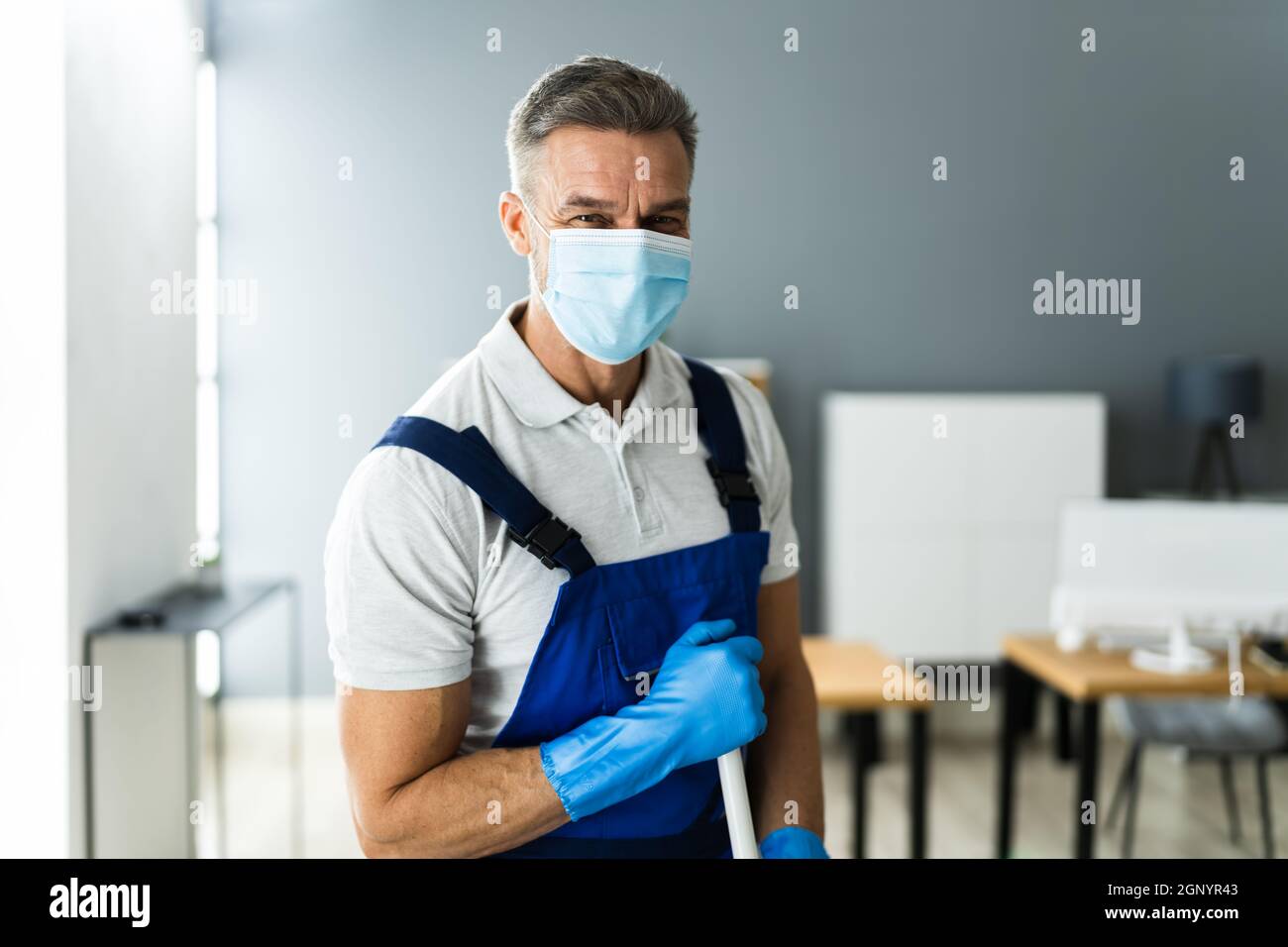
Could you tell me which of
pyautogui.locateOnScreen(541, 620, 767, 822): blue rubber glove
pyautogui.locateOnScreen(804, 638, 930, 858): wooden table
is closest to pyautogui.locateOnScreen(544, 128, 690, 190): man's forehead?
pyautogui.locateOnScreen(541, 620, 767, 822): blue rubber glove

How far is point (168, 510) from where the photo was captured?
1.52 m

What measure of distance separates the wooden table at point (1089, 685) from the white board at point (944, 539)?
2.91 feet

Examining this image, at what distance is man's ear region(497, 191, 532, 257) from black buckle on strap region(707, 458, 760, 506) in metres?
Result: 0.26

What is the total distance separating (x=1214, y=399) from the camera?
0.98 meters

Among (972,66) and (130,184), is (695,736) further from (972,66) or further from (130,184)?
(130,184)

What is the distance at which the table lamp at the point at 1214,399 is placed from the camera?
96cm

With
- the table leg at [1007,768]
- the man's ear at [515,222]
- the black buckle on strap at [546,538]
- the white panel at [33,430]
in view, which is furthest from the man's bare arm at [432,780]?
the table leg at [1007,768]

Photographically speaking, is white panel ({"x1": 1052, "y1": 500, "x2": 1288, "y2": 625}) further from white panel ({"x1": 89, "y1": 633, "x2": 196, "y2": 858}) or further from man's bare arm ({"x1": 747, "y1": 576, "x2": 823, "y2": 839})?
white panel ({"x1": 89, "y1": 633, "x2": 196, "y2": 858})

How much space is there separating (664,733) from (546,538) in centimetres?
19

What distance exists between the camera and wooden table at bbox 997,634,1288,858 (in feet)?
7.46

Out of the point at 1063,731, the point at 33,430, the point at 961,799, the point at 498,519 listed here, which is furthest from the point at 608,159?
the point at 1063,731

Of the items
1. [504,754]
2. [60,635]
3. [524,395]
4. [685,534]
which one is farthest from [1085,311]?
[60,635]

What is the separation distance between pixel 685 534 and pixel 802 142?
387mm

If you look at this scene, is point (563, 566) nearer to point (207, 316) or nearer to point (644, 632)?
point (644, 632)
